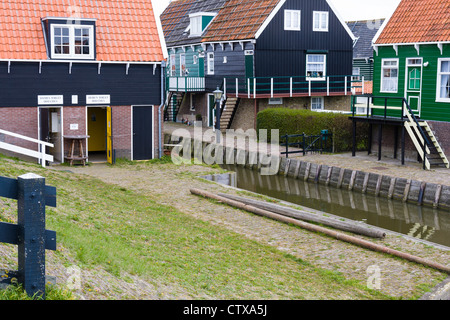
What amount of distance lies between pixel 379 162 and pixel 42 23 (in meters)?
14.3

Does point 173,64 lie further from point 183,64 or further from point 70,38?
point 70,38

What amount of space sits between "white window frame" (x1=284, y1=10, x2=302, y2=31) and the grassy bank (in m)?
22.1

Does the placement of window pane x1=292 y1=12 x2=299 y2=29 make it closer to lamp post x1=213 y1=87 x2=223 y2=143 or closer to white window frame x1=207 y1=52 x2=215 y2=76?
white window frame x1=207 y1=52 x2=215 y2=76

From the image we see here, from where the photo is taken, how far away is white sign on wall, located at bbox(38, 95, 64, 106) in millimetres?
23156

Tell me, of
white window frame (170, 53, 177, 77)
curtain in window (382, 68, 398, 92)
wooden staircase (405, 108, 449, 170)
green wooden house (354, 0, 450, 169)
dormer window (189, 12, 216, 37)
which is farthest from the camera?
white window frame (170, 53, 177, 77)

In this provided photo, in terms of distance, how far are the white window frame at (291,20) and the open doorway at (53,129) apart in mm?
16180

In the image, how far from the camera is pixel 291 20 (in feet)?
116

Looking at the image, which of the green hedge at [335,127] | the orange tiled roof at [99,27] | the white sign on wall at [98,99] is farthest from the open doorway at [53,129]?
the green hedge at [335,127]

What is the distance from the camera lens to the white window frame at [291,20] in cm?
3516

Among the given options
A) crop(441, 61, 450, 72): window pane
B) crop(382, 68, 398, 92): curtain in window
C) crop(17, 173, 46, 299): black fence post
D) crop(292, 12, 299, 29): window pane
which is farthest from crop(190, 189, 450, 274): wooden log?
crop(292, 12, 299, 29): window pane

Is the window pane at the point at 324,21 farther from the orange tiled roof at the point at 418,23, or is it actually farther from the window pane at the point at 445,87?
the window pane at the point at 445,87

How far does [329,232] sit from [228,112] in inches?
876

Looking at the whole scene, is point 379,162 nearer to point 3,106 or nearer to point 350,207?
point 350,207
